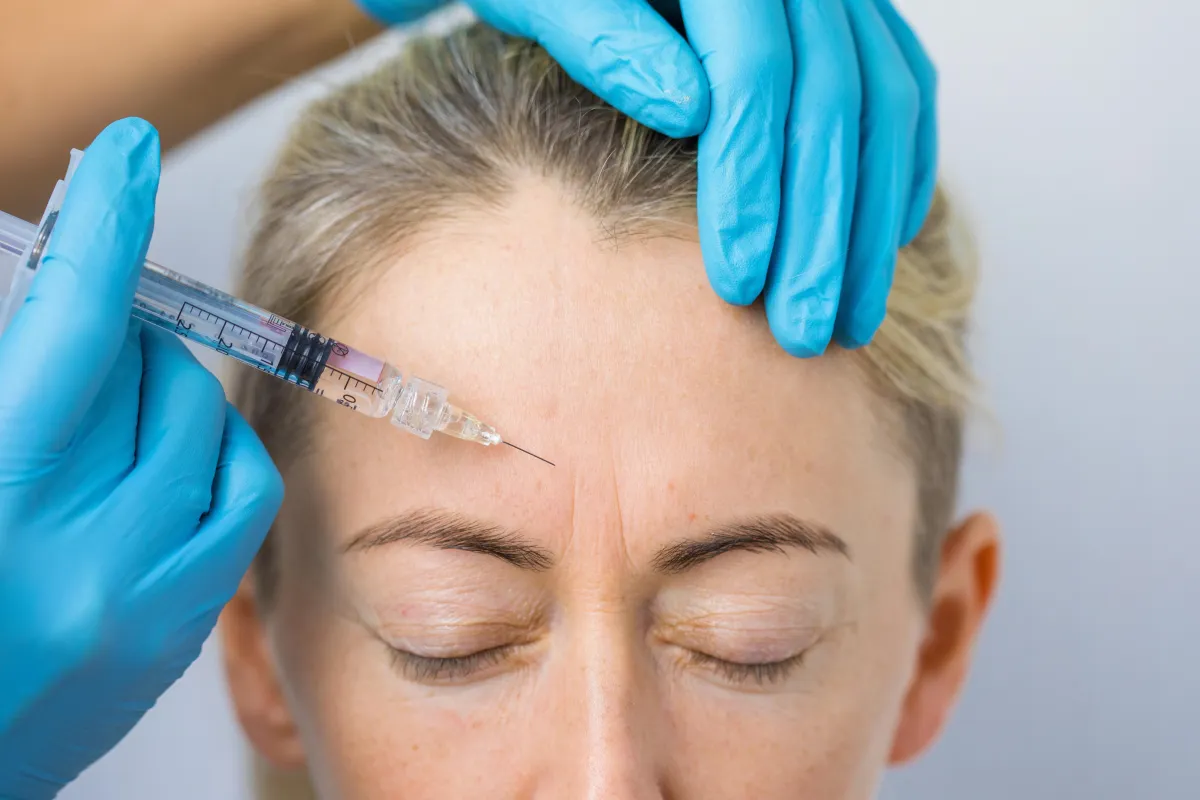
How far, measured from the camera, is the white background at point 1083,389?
2.09 meters

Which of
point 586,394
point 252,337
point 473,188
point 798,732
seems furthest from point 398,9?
point 798,732

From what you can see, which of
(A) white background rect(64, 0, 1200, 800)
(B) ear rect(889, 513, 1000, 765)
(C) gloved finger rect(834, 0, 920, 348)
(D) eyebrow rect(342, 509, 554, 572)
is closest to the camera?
(D) eyebrow rect(342, 509, 554, 572)

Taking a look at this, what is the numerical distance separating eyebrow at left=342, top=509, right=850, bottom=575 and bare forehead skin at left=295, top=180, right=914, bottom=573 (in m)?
0.01

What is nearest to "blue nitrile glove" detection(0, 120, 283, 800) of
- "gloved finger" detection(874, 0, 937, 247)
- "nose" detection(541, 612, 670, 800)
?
"nose" detection(541, 612, 670, 800)

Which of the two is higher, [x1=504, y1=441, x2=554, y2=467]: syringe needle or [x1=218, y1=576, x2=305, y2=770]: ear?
[x1=504, y1=441, x2=554, y2=467]: syringe needle

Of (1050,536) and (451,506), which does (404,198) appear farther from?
(1050,536)

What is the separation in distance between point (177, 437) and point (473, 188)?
415mm

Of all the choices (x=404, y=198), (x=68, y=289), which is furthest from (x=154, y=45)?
(x=68, y=289)

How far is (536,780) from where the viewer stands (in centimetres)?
110

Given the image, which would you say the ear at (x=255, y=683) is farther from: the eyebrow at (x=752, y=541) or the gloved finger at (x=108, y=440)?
the eyebrow at (x=752, y=541)

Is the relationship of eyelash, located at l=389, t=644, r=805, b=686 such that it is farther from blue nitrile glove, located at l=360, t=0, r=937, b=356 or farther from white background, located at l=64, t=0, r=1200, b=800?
white background, located at l=64, t=0, r=1200, b=800

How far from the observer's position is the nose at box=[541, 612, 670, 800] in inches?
41.9

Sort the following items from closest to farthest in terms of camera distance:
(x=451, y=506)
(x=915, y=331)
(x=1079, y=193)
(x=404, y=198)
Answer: (x=451, y=506) < (x=404, y=198) < (x=915, y=331) < (x=1079, y=193)

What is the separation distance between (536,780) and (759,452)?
0.41m
